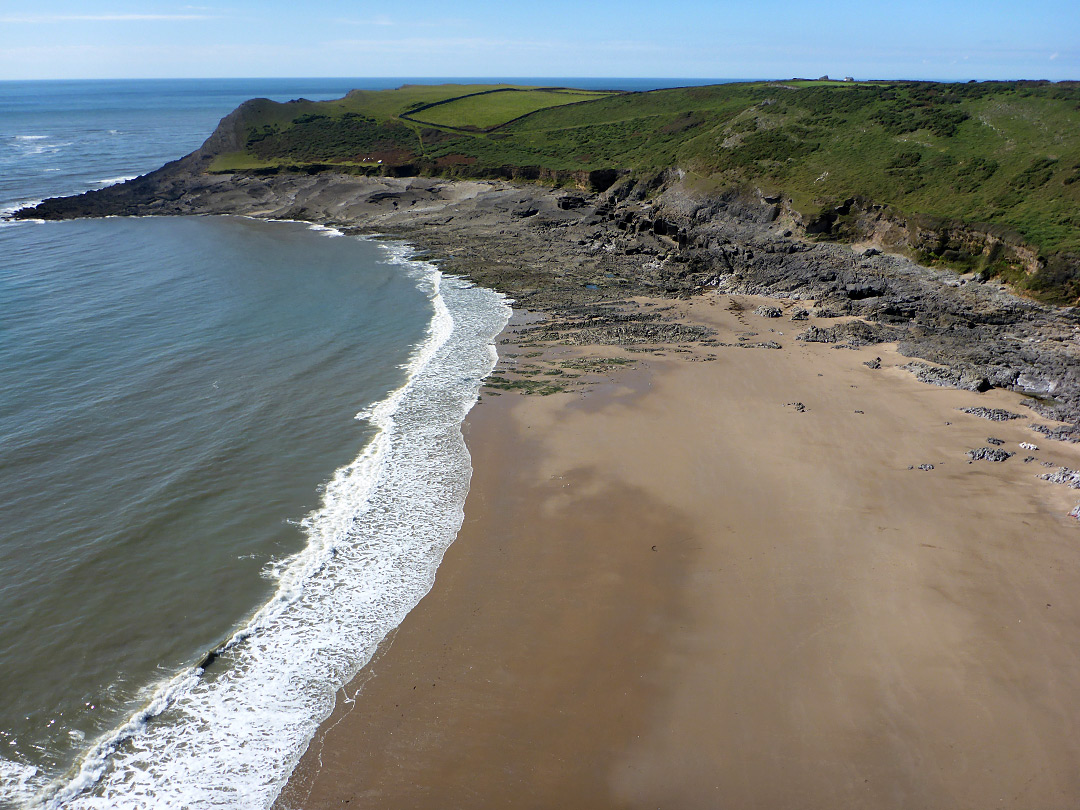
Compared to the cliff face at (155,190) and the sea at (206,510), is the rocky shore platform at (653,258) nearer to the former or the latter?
the cliff face at (155,190)

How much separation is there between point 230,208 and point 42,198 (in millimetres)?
18644

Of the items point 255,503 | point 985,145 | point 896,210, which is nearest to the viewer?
point 255,503

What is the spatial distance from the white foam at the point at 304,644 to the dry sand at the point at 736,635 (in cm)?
61

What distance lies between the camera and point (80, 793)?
940 centimetres

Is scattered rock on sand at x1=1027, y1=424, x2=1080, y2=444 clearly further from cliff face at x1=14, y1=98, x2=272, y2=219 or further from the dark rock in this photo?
cliff face at x1=14, y1=98, x2=272, y2=219

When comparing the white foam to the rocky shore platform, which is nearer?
the white foam

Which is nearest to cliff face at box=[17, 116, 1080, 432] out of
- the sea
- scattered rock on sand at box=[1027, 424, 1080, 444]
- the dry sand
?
scattered rock on sand at box=[1027, 424, 1080, 444]

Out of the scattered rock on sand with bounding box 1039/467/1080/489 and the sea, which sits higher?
the scattered rock on sand with bounding box 1039/467/1080/489

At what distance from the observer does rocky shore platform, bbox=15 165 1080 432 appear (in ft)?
80.2

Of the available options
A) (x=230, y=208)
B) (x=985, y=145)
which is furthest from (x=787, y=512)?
(x=230, y=208)

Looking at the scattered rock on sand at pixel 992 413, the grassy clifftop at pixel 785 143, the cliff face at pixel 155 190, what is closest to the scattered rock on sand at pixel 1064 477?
the scattered rock on sand at pixel 992 413

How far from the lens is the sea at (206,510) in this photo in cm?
1028

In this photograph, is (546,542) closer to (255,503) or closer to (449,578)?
(449,578)

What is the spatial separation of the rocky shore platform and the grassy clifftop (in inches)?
90.6
